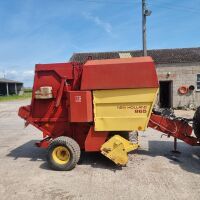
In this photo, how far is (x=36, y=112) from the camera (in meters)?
6.85

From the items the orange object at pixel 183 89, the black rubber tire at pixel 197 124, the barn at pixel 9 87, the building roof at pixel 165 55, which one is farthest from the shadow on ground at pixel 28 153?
the barn at pixel 9 87

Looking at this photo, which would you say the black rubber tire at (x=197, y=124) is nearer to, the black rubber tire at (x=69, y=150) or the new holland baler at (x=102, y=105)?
the new holland baler at (x=102, y=105)

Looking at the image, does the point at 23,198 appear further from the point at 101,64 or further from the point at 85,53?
the point at 85,53

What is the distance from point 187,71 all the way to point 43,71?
48.0ft

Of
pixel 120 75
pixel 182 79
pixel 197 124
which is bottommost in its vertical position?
pixel 197 124

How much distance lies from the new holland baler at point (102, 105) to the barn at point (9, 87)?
57.5 m

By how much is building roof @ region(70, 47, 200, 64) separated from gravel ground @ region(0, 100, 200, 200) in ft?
41.6

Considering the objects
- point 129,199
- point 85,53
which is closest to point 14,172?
point 129,199

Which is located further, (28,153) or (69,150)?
(28,153)

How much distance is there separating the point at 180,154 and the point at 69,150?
2.95m

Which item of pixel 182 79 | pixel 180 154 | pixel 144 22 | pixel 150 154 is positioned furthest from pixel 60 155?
pixel 182 79

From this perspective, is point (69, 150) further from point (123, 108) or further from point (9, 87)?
point (9, 87)

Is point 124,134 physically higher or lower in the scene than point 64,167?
higher

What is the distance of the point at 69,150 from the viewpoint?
6.17 m
